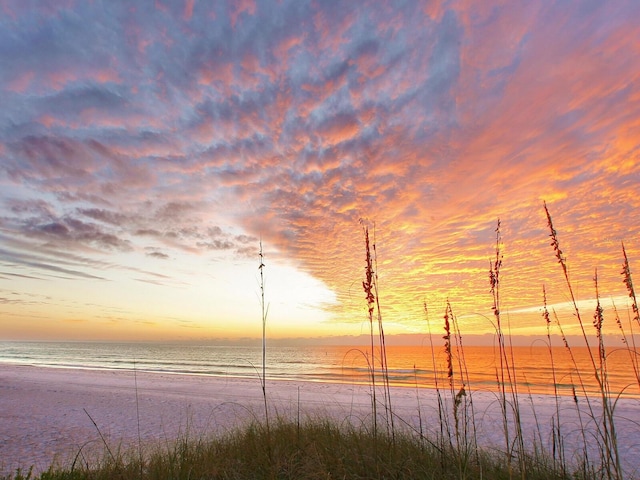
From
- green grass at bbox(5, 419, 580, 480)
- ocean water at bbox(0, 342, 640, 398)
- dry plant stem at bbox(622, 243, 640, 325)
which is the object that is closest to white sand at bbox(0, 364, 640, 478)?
green grass at bbox(5, 419, 580, 480)

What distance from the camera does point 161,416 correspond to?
14.2 meters

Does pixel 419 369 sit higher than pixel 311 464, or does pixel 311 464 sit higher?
pixel 311 464

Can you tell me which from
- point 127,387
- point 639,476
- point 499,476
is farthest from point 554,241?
point 127,387

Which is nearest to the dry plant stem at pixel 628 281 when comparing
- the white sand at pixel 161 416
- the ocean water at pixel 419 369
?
the ocean water at pixel 419 369

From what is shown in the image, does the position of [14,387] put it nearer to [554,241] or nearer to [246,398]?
[246,398]

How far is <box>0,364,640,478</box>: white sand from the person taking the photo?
365 inches

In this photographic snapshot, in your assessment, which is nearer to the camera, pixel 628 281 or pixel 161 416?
pixel 628 281

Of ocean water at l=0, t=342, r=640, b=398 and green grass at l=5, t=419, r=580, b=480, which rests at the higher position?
green grass at l=5, t=419, r=580, b=480

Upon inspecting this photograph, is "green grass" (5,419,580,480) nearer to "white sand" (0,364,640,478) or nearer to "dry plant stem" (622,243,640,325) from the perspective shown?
"white sand" (0,364,640,478)

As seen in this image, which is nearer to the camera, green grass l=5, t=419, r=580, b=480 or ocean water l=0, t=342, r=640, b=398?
green grass l=5, t=419, r=580, b=480

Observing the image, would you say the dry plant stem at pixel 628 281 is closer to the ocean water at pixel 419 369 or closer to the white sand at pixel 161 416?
Answer: the ocean water at pixel 419 369

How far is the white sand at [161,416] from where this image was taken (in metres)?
9.28

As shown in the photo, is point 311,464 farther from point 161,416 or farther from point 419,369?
point 419,369

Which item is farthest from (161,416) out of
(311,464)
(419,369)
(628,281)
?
(419,369)
